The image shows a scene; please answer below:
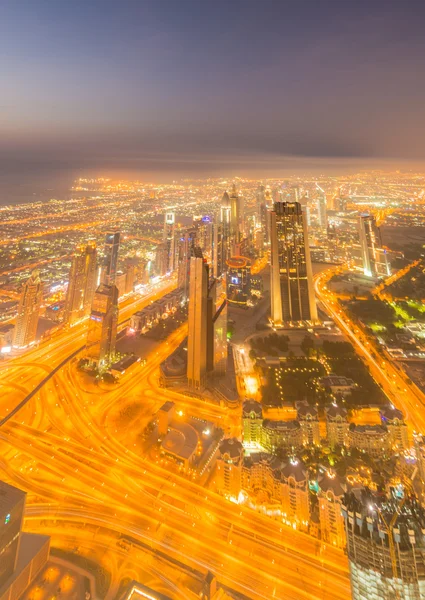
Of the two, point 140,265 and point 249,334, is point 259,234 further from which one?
point 249,334

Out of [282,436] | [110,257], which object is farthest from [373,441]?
[110,257]

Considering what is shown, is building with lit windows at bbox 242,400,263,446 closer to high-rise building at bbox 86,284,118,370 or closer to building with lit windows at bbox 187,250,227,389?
building with lit windows at bbox 187,250,227,389

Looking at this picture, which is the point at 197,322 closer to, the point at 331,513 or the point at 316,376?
the point at 316,376

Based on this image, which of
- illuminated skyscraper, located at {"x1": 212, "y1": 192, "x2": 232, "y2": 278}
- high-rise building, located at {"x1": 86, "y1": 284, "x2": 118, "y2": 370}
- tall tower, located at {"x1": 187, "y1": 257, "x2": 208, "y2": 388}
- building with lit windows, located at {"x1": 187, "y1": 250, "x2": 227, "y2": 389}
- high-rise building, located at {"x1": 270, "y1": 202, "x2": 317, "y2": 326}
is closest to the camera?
tall tower, located at {"x1": 187, "y1": 257, "x2": 208, "y2": 388}

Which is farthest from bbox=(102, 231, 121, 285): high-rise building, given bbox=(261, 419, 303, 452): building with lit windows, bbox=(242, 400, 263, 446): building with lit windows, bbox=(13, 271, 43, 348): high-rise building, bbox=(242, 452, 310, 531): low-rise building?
bbox=(242, 452, 310, 531): low-rise building

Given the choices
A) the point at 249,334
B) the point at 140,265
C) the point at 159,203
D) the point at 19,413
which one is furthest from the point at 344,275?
the point at 159,203

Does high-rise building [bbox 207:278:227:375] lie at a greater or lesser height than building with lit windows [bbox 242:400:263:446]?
greater
